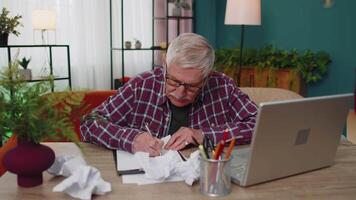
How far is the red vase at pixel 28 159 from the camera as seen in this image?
2.91 feet

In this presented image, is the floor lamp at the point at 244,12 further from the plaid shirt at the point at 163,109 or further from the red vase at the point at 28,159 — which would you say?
the red vase at the point at 28,159

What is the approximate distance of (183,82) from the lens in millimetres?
1348

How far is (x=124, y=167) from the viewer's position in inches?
42.3

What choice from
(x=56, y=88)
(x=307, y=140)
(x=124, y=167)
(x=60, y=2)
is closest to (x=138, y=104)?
→ (x=124, y=167)

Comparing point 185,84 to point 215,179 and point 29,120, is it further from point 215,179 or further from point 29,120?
point 29,120

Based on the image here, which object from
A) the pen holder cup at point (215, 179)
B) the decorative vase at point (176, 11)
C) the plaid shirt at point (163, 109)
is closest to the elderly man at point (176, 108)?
the plaid shirt at point (163, 109)

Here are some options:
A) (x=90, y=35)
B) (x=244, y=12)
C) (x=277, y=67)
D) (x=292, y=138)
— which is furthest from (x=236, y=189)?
(x=90, y=35)

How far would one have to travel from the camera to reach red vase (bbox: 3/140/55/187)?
2.91 feet

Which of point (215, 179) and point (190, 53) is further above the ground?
point (190, 53)

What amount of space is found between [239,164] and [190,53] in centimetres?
43

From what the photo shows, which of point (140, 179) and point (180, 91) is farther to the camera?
point (180, 91)

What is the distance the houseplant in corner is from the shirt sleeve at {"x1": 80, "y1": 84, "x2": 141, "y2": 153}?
341 millimetres

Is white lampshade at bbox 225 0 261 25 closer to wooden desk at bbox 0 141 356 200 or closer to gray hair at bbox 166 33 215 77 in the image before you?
gray hair at bbox 166 33 215 77

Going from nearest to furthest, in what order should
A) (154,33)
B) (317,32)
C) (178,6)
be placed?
1. (317,32)
2. (178,6)
3. (154,33)
